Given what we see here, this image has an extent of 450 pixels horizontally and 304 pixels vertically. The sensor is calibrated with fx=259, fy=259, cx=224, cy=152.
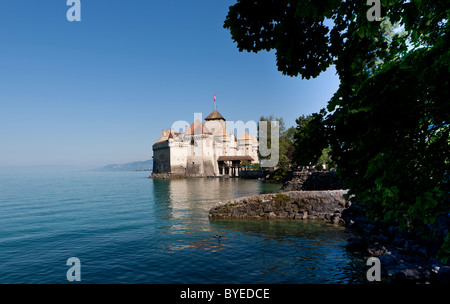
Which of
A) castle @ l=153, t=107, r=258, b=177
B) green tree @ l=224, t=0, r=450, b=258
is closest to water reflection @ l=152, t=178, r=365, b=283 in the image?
green tree @ l=224, t=0, r=450, b=258

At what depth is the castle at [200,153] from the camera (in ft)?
303

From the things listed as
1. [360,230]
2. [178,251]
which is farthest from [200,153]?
[178,251]

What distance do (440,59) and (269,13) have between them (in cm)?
418

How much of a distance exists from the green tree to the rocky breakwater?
47.0ft

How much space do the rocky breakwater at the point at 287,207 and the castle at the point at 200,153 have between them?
6991 centimetres

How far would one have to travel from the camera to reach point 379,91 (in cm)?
589

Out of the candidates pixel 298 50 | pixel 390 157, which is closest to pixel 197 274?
Result: pixel 390 157

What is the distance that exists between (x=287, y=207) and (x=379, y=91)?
1646cm

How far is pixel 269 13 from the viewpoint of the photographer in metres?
7.15

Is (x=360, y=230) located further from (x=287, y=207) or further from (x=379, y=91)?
(x=379, y=91)

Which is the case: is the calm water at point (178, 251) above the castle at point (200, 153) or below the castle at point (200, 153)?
below

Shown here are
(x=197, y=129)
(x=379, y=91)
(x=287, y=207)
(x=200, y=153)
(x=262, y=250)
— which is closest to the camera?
(x=379, y=91)

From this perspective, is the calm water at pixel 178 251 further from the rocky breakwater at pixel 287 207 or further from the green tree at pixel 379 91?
the green tree at pixel 379 91

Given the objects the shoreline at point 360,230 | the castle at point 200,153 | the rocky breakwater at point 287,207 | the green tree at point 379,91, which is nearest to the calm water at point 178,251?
the shoreline at point 360,230
